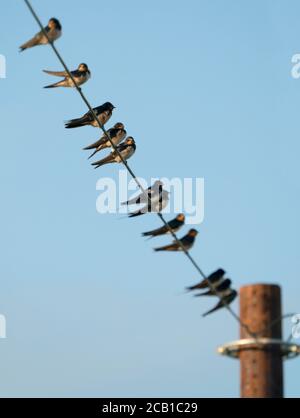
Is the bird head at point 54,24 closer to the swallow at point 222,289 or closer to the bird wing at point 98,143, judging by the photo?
the bird wing at point 98,143

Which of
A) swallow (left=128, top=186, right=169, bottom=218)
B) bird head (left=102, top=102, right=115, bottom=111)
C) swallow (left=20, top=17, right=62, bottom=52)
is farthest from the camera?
bird head (left=102, top=102, right=115, bottom=111)

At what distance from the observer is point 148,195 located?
14.1 metres

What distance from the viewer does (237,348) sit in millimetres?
10367

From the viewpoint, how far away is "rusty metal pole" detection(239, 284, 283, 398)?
398 inches

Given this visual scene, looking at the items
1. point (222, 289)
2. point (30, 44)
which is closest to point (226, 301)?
point (222, 289)

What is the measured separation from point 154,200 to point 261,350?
467 cm

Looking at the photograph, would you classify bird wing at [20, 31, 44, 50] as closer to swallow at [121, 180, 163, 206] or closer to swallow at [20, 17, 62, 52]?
swallow at [20, 17, 62, 52]

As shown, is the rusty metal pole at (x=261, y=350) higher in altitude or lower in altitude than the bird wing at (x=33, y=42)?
lower

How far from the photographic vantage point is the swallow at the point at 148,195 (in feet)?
46.3

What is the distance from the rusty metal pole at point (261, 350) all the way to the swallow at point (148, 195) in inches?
132

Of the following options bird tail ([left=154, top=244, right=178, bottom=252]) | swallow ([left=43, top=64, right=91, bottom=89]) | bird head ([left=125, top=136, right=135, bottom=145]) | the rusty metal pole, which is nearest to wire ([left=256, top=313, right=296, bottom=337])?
the rusty metal pole

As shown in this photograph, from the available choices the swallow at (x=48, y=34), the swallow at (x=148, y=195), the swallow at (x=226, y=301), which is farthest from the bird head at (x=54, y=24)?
the swallow at (x=226, y=301)
